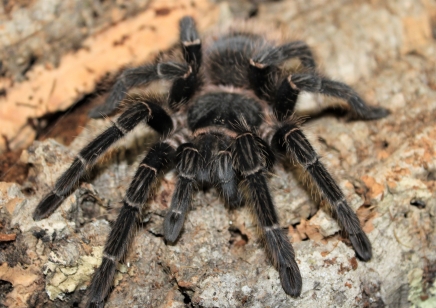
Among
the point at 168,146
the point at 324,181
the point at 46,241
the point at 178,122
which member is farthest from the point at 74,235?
the point at 324,181

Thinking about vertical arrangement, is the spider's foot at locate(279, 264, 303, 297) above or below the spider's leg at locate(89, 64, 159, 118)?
below

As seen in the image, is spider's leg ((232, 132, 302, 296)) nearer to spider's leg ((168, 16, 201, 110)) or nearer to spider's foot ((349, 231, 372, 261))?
spider's foot ((349, 231, 372, 261))

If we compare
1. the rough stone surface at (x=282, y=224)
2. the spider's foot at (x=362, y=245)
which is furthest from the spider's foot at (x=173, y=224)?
the spider's foot at (x=362, y=245)

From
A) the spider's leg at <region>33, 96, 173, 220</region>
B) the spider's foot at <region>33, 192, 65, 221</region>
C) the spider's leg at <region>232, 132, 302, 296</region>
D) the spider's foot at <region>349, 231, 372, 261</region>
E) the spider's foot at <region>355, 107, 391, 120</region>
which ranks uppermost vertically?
the spider's leg at <region>33, 96, 173, 220</region>

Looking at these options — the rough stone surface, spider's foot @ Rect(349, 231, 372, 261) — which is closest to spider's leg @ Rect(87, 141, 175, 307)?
the rough stone surface

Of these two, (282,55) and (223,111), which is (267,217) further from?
(282,55)

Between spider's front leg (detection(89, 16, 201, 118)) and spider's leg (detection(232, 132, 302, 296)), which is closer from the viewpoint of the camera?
spider's leg (detection(232, 132, 302, 296))
